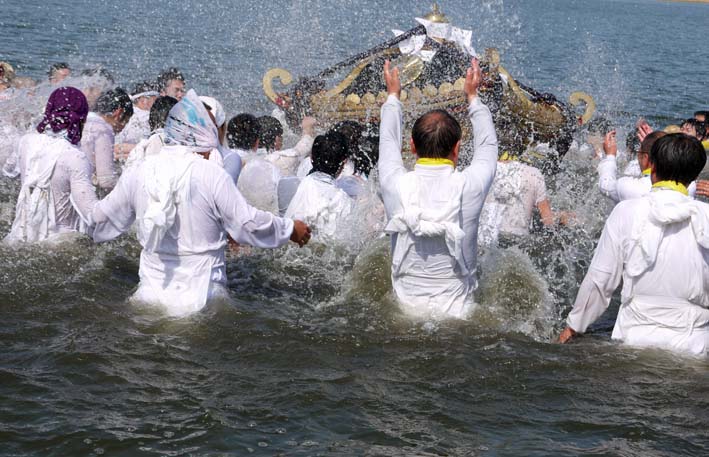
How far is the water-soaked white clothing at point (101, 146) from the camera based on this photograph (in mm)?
7652

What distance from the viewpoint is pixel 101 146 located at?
7.70m

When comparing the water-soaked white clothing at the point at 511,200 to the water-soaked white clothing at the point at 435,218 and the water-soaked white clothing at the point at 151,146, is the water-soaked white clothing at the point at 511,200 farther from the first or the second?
the water-soaked white clothing at the point at 151,146

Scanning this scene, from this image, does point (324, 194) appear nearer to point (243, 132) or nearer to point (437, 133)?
point (243, 132)

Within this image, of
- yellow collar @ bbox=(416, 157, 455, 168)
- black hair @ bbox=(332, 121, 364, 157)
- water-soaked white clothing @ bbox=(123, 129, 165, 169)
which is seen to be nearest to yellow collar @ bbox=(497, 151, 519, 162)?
black hair @ bbox=(332, 121, 364, 157)

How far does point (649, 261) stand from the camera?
5242 millimetres

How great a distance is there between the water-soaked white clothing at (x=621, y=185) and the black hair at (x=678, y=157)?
890mm

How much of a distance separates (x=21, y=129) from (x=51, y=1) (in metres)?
26.9

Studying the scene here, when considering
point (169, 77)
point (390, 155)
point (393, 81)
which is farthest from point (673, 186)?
point (169, 77)

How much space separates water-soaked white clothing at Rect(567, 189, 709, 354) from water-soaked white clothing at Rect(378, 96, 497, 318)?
2.60ft

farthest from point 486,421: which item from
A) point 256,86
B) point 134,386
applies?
point 256,86

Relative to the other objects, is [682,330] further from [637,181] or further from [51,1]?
[51,1]

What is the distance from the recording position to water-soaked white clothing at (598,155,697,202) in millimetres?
6566

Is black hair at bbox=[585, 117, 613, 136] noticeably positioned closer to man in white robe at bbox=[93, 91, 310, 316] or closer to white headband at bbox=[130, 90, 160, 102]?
white headband at bbox=[130, 90, 160, 102]

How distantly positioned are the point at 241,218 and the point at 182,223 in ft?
1.26
